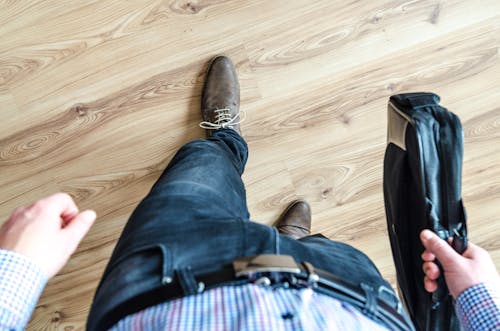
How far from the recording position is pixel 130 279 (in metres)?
0.57

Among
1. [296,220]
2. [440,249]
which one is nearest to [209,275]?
[440,249]

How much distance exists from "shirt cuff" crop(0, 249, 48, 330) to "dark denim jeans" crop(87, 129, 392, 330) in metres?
0.09

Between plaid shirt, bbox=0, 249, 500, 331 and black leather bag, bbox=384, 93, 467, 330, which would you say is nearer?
plaid shirt, bbox=0, 249, 500, 331

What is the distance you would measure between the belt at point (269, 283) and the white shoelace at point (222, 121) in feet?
1.88

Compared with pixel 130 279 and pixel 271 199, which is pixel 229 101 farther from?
pixel 130 279

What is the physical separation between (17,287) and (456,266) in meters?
0.62

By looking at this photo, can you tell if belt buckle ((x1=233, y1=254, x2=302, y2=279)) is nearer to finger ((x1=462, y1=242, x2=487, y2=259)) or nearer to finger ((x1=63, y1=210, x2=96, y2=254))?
finger ((x1=63, y1=210, x2=96, y2=254))

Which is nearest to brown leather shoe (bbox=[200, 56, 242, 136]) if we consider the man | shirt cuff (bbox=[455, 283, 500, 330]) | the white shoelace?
the white shoelace

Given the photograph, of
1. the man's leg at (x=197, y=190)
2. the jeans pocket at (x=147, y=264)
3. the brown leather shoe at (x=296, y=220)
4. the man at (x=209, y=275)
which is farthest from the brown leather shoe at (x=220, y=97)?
the jeans pocket at (x=147, y=264)

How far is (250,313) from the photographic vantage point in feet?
1.68

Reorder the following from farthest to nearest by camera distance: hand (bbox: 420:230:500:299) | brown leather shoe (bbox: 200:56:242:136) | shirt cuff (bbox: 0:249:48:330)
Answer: brown leather shoe (bbox: 200:56:242:136) < hand (bbox: 420:230:500:299) < shirt cuff (bbox: 0:249:48:330)

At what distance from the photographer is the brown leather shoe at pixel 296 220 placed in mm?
1097

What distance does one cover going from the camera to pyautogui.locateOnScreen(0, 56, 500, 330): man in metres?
0.52

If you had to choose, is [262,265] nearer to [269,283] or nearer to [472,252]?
[269,283]
